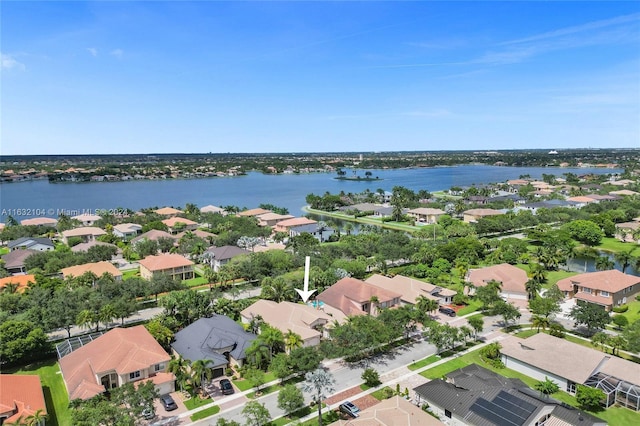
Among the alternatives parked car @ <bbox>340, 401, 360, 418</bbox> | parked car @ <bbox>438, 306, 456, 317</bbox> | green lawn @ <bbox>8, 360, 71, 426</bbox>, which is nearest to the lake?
parked car @ <bbox>438, 306, 456, 317</bbox>

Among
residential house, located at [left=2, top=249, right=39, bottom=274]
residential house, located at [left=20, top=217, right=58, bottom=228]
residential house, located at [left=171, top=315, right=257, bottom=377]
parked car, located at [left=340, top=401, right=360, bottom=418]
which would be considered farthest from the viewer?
residential house, located at [left=20, top=217, right=58, bottom=228]

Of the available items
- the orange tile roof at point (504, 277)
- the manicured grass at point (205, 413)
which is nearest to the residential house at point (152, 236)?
the manicured grass at point (205, 413)

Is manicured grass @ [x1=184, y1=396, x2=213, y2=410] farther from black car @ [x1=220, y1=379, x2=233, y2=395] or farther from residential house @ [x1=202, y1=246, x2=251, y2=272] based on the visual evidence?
residential house @ [x1=202, y1=246, x2=251, y2=272]

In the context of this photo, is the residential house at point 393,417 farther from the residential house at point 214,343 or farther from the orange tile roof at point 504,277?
the orange tile roof at point 504,277

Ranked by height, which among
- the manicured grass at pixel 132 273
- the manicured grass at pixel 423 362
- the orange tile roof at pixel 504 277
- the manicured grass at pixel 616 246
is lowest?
the manicured grass at pixel 616 246

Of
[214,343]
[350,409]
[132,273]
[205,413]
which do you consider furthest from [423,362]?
[132,273]
